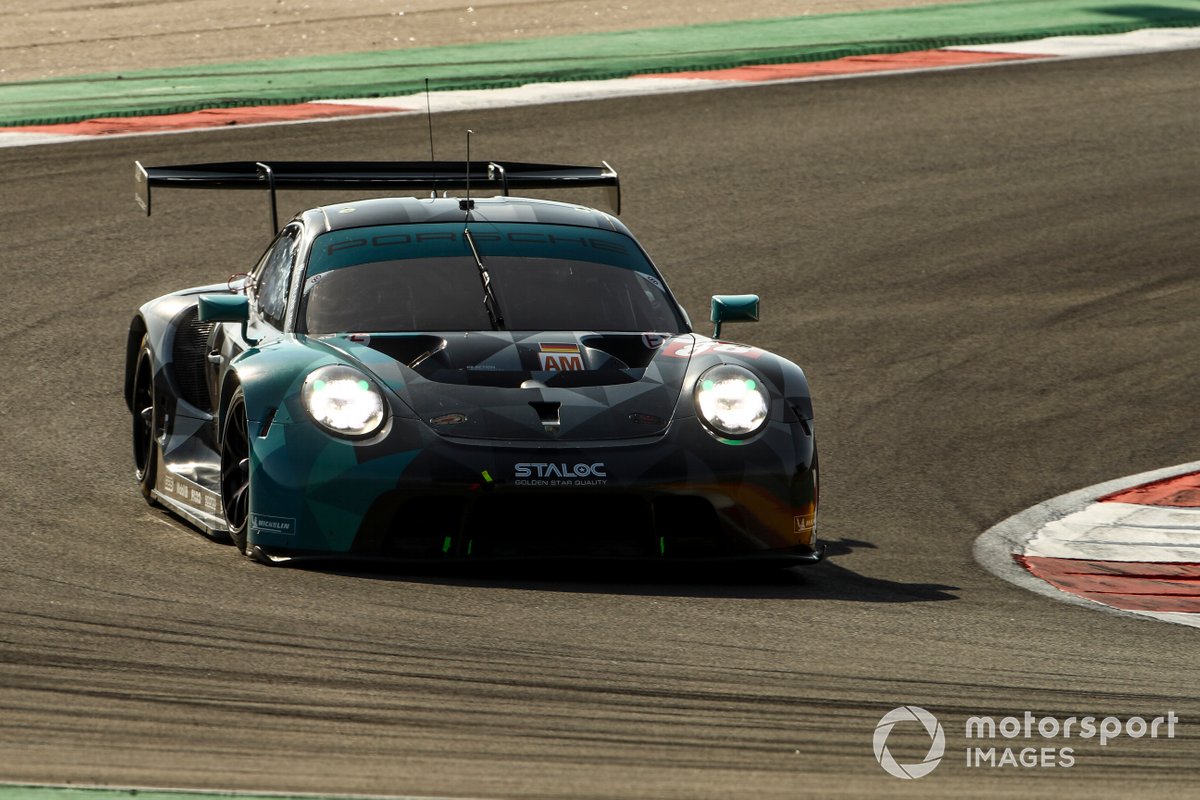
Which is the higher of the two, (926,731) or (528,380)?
(528,380)

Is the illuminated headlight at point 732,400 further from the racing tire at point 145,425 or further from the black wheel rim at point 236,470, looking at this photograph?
the racing tire at point 145,425

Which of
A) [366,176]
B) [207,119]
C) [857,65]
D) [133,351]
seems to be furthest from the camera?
[857,65]

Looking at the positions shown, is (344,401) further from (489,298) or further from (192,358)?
(192,358)

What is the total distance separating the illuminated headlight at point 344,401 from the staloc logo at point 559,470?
18.7 inches

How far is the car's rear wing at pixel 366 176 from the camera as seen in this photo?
7.59 m

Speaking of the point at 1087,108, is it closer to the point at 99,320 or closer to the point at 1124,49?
the point at 1124,49

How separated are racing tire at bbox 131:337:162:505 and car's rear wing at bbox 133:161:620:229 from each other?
66cm

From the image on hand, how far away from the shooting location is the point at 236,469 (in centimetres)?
637

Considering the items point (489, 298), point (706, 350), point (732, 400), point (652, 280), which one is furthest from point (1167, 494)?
point (489, 298)

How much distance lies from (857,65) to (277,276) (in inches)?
449

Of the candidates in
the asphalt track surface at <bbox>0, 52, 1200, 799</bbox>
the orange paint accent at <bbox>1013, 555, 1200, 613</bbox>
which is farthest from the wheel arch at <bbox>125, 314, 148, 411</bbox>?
the orange paint accent at <bbox>1013, 555, 1200, 613</bbox>

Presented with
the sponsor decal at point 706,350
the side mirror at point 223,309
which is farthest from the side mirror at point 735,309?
the side mirror at point 223,309

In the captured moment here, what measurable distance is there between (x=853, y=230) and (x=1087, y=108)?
168 inches

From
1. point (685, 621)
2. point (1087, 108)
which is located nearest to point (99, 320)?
point (685, 621)
